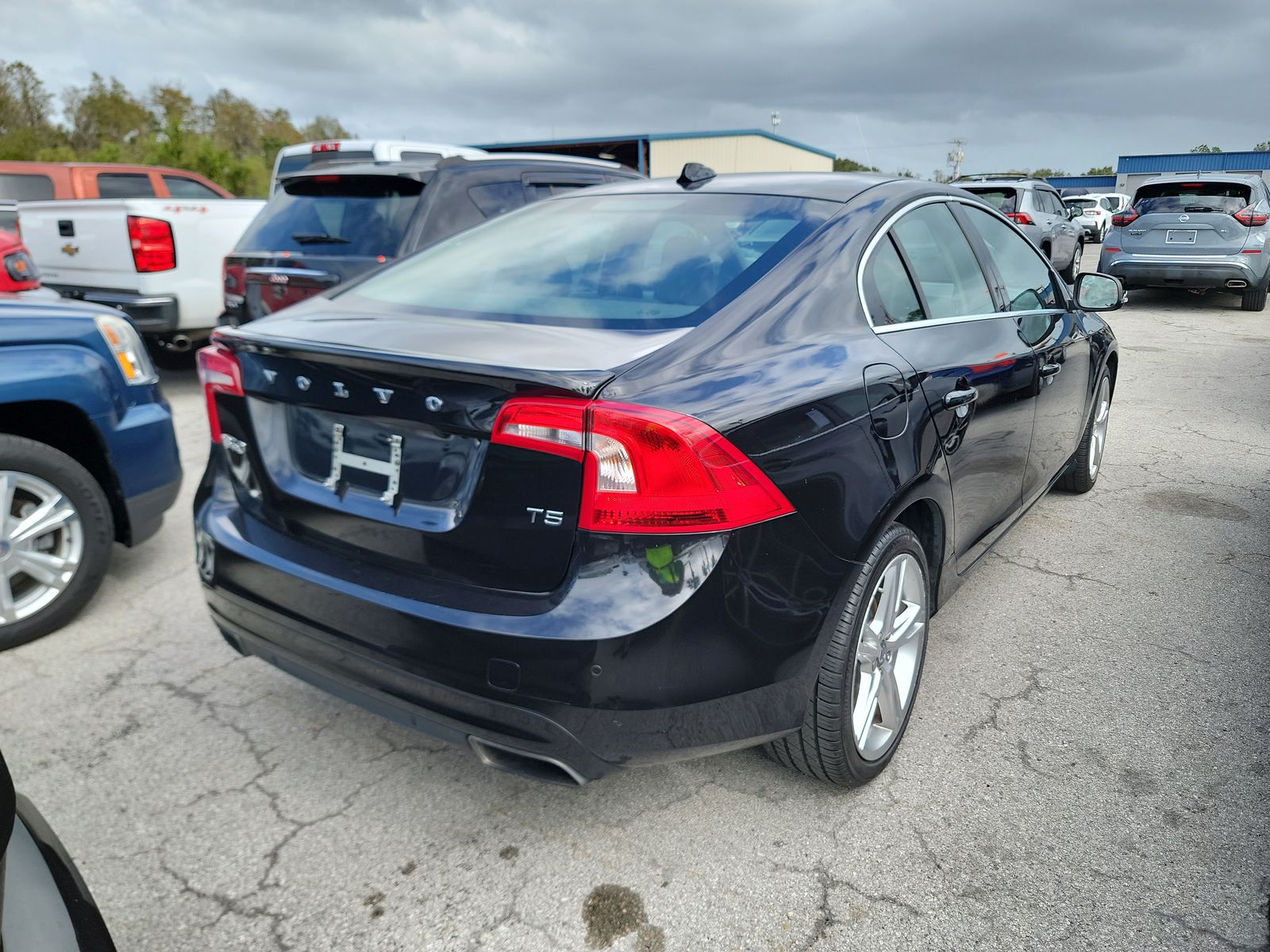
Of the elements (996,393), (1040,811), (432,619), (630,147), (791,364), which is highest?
(630,147)

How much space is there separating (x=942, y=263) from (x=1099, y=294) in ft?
4.66

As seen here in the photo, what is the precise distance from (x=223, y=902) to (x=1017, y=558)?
11.0 ft

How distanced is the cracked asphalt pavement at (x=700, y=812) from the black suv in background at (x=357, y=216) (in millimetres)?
2592

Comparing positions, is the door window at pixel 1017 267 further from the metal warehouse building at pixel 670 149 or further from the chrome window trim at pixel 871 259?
the metal warehouse building at pixel 670 149

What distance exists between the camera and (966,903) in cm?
208

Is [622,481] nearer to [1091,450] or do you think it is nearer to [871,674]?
[871,674]

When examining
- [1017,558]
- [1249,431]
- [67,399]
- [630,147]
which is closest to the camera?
[67,399]

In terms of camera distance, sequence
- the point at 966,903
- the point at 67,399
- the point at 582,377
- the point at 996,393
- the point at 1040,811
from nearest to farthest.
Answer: the point at 582,377 < the point at 966,903 < the point at 1040,811 < the point at 996,393 < the point at 67,399

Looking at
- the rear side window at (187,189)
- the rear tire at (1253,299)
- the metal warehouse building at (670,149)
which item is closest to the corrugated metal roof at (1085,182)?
the metal warehouse building at (670,149)

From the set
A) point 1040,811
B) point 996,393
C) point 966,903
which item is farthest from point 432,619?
point 996,393

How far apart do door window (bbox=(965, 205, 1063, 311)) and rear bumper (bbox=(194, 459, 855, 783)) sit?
1858 millimetres

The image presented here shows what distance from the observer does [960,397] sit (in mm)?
2652

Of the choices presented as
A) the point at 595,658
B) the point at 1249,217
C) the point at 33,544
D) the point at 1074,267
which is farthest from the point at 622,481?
the point at 1074,267

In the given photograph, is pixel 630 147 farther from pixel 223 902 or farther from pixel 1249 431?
pixel 223 902
